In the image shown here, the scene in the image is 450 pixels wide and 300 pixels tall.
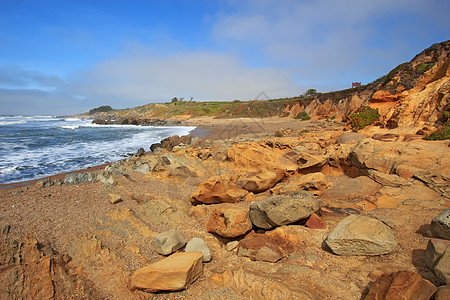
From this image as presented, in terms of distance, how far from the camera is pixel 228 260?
430 centimetres

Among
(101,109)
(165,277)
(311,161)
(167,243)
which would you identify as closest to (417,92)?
(311,161)

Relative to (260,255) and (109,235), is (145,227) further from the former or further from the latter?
(260,255)

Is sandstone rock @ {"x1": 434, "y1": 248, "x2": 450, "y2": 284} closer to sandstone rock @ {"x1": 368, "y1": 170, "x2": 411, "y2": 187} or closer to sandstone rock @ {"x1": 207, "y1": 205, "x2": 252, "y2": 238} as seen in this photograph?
sandstone rock @ {"x1": 207, "y1": 205, "x2": 252, "y2": 238}

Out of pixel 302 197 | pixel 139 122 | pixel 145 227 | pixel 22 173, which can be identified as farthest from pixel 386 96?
pixel 139 122

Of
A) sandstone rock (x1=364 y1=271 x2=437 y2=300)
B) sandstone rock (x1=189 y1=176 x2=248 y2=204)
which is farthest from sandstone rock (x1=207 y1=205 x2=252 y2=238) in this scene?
sandstone rock (x1=364 y1=271 x2=437 y2=300)

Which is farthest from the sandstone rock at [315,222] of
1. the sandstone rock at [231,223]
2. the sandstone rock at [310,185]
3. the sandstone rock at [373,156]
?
the sandstone rock at [373,156]

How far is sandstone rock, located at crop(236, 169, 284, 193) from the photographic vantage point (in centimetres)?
734

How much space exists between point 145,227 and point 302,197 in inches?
130

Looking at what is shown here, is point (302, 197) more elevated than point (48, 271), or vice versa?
point (302, 197)

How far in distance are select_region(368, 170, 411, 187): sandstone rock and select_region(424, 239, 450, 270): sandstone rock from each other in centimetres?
284

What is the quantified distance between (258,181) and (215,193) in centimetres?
141

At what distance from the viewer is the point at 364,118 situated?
1352 cm

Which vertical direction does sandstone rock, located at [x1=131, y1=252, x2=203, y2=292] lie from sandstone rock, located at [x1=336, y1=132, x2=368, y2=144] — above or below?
below

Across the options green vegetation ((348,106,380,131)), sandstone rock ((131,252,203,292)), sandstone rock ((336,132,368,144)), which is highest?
green vegetation ((348,106,380,131))
